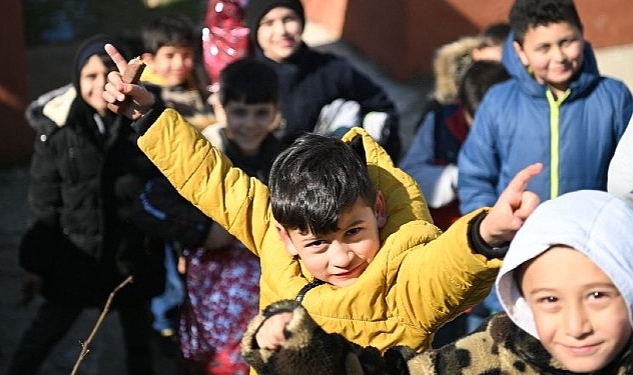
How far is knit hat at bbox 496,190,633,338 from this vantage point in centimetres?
239

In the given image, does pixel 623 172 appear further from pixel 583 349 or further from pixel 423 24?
pixel 423 24

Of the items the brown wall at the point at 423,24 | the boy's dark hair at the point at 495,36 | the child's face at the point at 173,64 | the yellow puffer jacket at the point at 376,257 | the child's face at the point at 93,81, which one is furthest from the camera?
the brown wall at the point at 423,24

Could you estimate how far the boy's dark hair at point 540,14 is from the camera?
186 inches

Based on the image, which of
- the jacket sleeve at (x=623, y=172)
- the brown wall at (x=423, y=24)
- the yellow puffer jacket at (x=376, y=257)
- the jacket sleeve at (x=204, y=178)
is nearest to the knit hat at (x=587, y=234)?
the yellow puffer jacket at (x=376, y=257)

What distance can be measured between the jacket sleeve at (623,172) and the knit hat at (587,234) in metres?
0.89

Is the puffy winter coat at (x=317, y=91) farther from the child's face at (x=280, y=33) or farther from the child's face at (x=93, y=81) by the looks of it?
the child's face at (x=93, y=81)

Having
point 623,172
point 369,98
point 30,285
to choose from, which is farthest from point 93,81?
point 623,172

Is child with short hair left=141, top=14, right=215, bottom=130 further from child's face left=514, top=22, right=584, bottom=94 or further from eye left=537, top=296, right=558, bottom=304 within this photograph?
eye left=537, top=296, right=558, bottom=304

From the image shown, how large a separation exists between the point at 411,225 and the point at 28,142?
4.92m

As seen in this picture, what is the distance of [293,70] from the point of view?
5.43 m

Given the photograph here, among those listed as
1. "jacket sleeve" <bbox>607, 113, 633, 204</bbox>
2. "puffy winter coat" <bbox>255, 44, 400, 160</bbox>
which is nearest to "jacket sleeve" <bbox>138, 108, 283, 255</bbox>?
"jacket sleeve" <bbox>607, 113, 633, 204</bbox>

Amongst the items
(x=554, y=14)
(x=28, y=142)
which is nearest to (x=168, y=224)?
(x=554, y=14)

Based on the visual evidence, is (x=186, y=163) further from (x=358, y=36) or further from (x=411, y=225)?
(x=358, y=36)

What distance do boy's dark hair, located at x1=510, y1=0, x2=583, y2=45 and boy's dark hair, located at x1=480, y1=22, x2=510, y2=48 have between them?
3.59 feet
